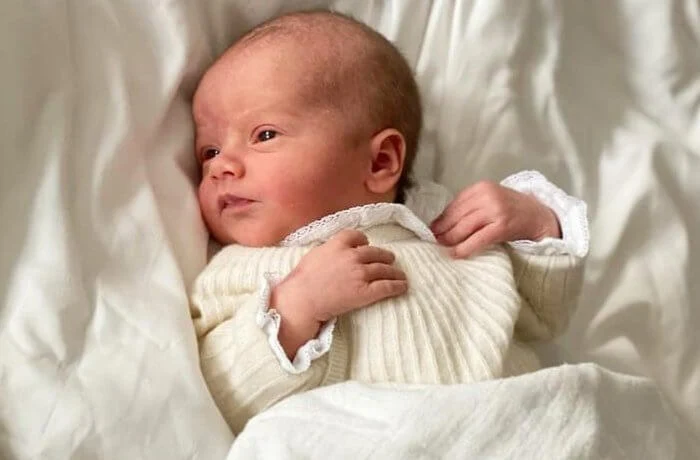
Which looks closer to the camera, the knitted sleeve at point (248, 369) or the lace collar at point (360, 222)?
the knitted sleeve at point (248, 369)

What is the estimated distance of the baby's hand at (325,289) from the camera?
0.94 metres

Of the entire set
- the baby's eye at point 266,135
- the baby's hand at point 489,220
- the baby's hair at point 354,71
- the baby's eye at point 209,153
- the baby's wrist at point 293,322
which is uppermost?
the baby's hair at point 354,71

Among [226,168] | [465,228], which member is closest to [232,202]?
[226,168]

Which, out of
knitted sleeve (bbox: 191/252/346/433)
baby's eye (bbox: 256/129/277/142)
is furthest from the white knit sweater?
baby's eye (bbox: 256/129/277/142)

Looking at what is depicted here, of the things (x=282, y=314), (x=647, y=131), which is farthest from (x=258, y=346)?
(x=647, y=131)

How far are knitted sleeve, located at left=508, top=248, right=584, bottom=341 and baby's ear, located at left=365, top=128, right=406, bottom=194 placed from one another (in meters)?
0.14

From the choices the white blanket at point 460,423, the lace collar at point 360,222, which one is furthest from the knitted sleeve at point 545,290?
the white blanket at point 460,423

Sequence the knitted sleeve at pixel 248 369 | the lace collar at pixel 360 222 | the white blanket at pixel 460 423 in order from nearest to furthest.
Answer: the white blanket at pixel 460 423 → the knitted sleeve at pixel 248 369 → the lace collar at pixel 360 222

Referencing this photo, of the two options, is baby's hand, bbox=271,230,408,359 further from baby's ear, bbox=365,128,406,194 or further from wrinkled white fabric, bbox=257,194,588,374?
baby's ear, bbox=365,128,406,194

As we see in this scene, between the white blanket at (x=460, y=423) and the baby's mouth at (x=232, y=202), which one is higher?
the baby's mouth at (x=232, y=202)

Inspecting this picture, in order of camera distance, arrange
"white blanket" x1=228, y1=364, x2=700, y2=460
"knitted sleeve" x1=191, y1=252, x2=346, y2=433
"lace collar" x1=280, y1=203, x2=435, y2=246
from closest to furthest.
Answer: "white blanket" x1=228, y1=364, x2=700, y2=460 → "knitted sleeve" x1=191, y1=252, x2=346, y2=433 → "lace collar" x1=280, y1=203, x2=435, y2=246

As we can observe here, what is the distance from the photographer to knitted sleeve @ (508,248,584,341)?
109 centimetres

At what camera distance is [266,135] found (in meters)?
1.06

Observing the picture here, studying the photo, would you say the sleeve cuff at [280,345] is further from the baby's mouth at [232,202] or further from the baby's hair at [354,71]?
the baby's hair at [354,71]
